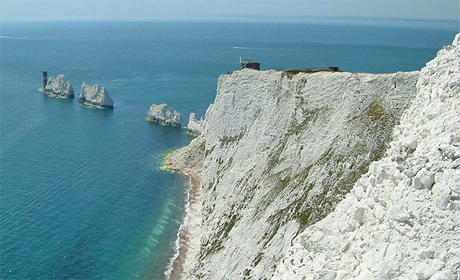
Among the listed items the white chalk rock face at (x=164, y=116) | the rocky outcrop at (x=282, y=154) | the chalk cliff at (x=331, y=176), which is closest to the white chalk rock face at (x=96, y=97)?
the white chalk rock face at (x=164, y=116)

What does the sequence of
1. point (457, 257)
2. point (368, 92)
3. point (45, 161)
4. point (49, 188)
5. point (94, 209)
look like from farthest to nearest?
point (45, 161) → point (49, 188) → point (94, 209) → point (368, 92) → point (457, 257)

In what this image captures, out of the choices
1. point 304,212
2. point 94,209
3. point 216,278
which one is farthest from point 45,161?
point 304,212

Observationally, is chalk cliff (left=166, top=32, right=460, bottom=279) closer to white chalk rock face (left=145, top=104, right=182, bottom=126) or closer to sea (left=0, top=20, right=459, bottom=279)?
sea (left=0, top=20, right=459, bottom=279)

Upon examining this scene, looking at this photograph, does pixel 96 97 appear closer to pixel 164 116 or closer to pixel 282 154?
pixel 164 116

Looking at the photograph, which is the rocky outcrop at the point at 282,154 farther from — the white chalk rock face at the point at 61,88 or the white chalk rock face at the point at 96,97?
the white chalk rock face at the point at 61,88

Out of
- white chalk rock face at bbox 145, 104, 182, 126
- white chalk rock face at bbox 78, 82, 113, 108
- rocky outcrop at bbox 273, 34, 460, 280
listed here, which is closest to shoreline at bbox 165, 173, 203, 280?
rocky outcrop at bbox 273, 34, 460, 280

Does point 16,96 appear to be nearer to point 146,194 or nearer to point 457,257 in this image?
point 146,194

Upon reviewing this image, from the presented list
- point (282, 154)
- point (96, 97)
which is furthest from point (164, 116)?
point (282, 154)
